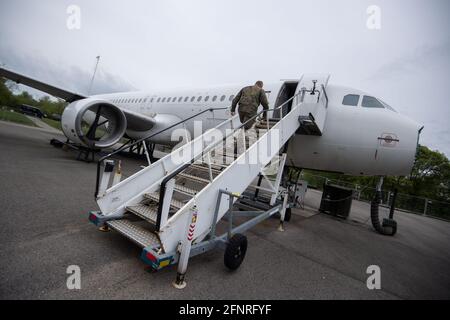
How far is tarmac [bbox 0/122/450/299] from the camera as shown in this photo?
248cm

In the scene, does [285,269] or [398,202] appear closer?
[285,269]

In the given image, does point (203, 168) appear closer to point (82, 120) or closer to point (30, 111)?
point (82, 120)

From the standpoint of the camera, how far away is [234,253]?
3.12 metres

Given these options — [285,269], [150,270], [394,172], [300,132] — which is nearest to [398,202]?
[394,172]

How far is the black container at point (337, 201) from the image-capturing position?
8785 millimetres

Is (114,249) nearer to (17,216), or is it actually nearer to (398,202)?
(17,216)

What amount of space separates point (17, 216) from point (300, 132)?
253 inches

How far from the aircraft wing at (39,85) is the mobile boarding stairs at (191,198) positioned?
28.9 ft

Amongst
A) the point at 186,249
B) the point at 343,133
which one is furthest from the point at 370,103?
the point at 186,249

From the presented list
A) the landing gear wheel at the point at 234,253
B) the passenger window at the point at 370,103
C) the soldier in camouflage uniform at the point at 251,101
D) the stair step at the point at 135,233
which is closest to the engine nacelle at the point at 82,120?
the soldier in camouflage uniform at the point at 251,101

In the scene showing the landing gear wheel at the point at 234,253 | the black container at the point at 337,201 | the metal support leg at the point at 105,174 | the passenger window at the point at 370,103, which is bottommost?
the black container at the point at 337,201

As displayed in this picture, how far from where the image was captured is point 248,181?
402cm

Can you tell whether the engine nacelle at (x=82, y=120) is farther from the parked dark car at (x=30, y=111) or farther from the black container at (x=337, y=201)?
the parked dark car at (x=30, y=111)

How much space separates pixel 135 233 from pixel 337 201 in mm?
Result: 7864
